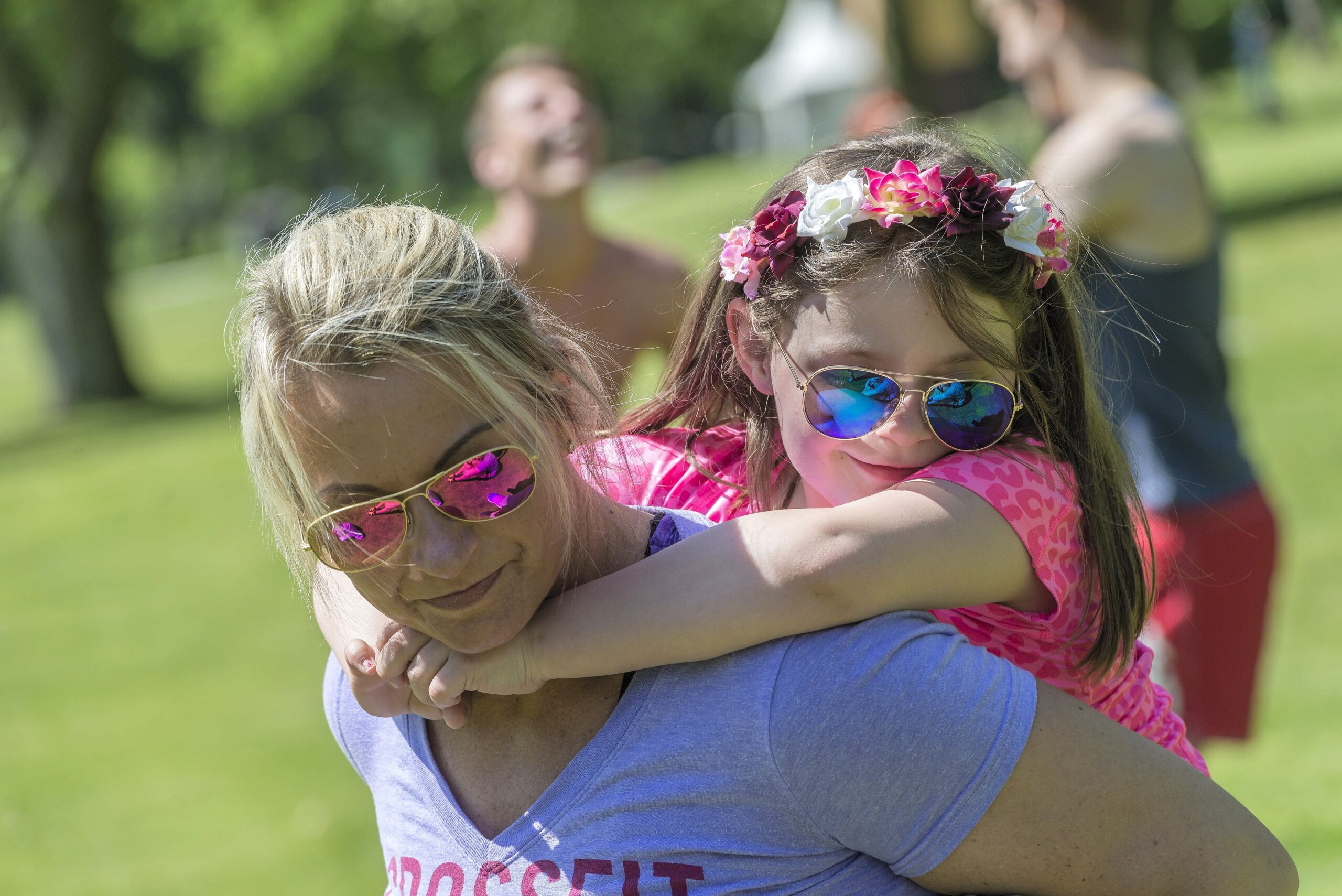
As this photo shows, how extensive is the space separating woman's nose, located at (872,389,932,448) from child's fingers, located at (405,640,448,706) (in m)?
0.66

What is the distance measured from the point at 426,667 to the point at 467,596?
121 millimetres

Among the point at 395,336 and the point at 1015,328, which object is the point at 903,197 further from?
the point at 395,336

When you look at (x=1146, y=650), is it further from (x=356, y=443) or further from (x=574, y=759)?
(x=356, y=443)

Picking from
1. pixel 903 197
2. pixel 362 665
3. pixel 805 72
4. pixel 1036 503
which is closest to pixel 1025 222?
pixel 903 197

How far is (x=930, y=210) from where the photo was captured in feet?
6.27

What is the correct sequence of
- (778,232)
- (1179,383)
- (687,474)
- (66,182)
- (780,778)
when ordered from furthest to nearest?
(66,182) < (1179,383) < (687,474) < (778,232) < (780,778)

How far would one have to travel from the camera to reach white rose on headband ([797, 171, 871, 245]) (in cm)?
193

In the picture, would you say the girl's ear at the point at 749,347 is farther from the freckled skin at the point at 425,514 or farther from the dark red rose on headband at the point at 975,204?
the freckled skin at the point at 425,514

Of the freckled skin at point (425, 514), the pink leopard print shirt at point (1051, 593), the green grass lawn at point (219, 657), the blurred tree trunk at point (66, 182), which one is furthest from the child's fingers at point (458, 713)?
the blurred tree trunk at point (66, 182)

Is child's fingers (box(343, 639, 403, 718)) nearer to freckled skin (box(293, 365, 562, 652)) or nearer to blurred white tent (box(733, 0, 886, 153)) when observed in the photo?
freckled skin (box(293, 365, 562, 652))

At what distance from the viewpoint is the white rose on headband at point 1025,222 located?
1928 millimetres

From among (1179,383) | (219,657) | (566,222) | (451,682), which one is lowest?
(219,657)

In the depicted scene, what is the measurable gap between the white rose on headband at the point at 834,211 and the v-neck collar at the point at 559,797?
642 mm

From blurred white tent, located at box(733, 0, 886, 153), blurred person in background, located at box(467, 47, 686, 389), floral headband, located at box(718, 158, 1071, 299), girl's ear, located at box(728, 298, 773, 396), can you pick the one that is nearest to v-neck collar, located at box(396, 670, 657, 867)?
girl's ear, located at box(728, 298, 773, 396)
